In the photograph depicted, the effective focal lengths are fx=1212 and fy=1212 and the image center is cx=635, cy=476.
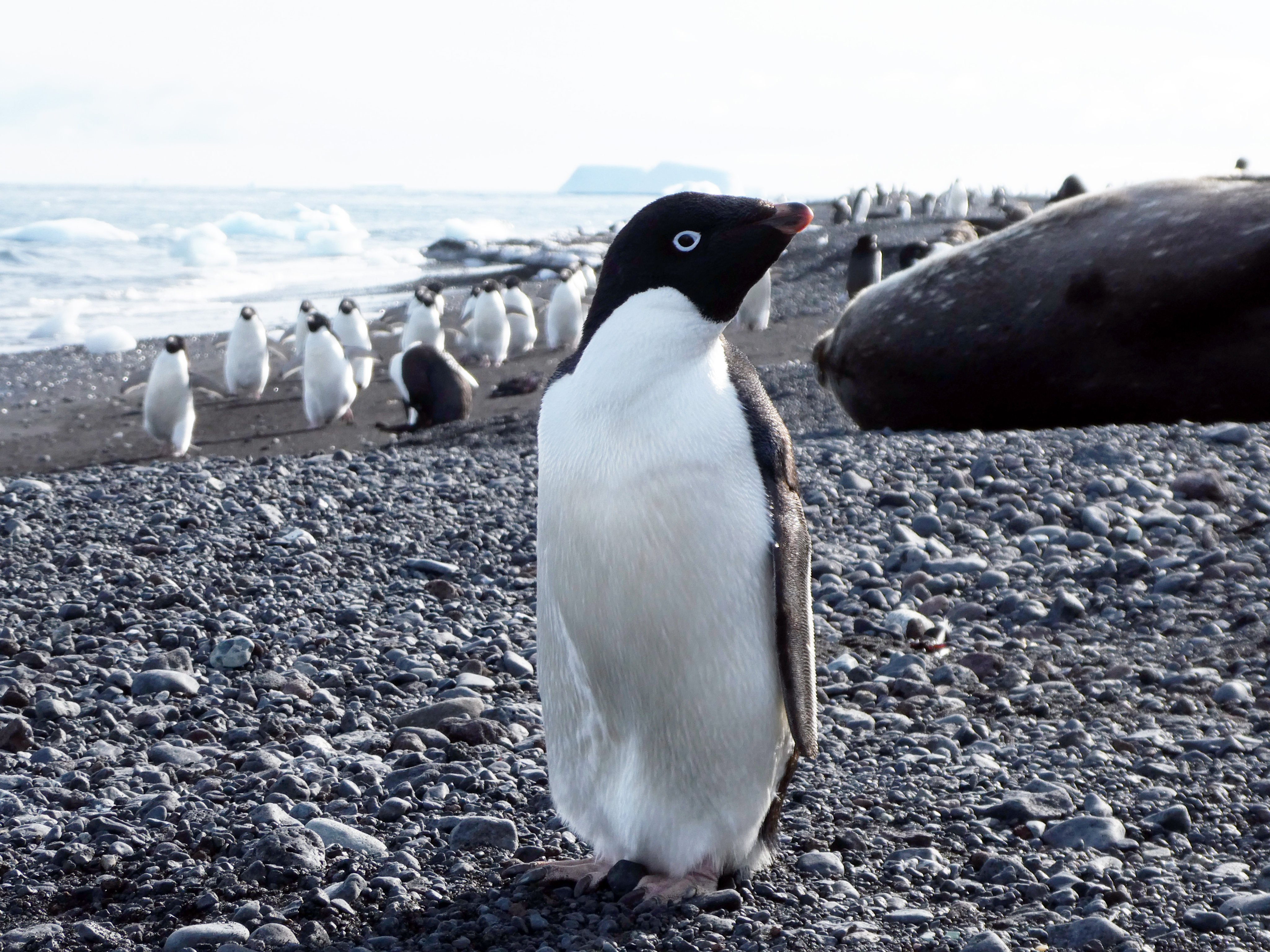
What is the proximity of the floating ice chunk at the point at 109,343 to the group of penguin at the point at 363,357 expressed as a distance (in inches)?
58.1

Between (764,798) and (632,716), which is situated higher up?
(632,716)

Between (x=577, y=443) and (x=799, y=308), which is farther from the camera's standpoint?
(x=799, y=308)

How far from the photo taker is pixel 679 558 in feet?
7.68

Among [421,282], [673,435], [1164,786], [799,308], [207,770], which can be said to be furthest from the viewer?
[421,282]

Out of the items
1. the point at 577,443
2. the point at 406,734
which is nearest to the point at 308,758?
the point at 406,734

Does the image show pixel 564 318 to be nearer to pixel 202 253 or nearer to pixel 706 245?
pixel 706 245

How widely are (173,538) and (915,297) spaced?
4070mm

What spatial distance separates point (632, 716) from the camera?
2.44 meters

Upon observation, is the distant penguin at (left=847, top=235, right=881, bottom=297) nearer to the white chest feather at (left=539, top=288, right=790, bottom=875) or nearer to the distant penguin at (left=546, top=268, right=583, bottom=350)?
the distant penguin at (left=546, top=268, right=583, bottom=350)

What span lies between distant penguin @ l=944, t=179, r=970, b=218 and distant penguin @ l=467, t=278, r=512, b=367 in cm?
2781

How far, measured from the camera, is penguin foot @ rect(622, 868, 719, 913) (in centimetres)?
236

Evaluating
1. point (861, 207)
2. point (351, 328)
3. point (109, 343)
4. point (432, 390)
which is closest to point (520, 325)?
point (351, 328)

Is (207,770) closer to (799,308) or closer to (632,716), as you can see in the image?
(632,716)

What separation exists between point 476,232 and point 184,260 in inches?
682
